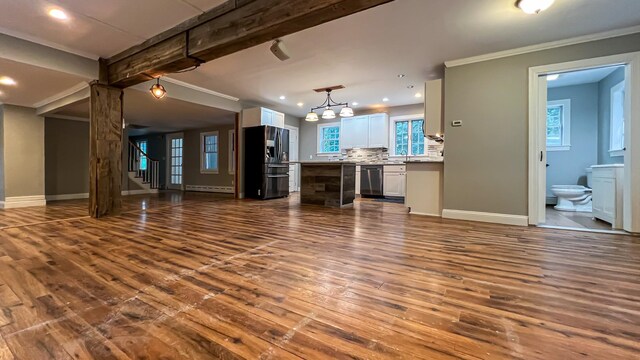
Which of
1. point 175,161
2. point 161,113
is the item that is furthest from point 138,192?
point 161,113

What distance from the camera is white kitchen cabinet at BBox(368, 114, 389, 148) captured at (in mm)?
7570

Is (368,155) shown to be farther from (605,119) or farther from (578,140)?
(605,119)

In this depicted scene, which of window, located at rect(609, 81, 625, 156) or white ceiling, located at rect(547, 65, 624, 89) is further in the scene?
white ceiling, located at rect(547, 65, 624, 89)

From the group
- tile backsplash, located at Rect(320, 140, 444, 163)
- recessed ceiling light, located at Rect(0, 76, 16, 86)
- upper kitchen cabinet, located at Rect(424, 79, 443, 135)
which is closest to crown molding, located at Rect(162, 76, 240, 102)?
recessed ceiling light, located at Rect(0, 76, 16, 86)

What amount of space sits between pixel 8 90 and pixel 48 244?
3.97 m

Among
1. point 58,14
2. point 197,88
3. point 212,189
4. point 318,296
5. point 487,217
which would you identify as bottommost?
point 318,296

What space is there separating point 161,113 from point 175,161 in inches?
154

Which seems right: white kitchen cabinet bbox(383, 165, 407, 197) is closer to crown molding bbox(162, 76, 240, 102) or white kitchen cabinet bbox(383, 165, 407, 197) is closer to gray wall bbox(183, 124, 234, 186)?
crown molding bbox(162, 76, 240, 102)

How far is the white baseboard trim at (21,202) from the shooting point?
17.8ft

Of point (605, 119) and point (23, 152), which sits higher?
point (605, 119)

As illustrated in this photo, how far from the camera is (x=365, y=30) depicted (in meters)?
3.33

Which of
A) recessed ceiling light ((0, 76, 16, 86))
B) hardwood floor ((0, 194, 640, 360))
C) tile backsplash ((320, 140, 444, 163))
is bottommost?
hardwood floor ((0, 194, 640, 360))

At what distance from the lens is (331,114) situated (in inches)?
240

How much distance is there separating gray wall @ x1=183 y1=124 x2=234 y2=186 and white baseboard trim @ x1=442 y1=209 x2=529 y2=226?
22.3 feet
